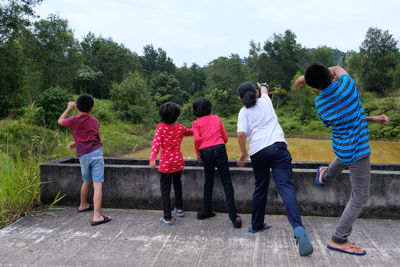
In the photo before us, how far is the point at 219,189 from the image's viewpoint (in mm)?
3830

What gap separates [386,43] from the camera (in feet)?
128

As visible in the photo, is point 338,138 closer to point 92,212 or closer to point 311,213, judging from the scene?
point 311,213

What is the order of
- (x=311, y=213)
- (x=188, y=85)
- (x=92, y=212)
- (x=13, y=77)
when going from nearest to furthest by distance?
1. (x=311, y=213)
2. (x=92, y=212)
3. (x=13, y=77)
4. (x=188, y=85)

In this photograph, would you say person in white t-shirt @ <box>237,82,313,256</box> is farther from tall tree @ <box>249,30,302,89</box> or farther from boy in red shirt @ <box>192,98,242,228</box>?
tall tree @ <box>249,30,302,89</box>

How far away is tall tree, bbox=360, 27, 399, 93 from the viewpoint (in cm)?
3609

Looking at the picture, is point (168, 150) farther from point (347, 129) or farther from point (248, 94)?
point (347, 129)

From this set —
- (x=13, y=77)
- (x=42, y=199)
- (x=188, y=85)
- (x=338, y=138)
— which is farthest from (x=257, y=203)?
(x=188, y=85)

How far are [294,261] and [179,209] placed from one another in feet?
4.96

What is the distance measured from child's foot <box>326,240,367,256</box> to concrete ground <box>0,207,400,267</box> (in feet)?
0.15

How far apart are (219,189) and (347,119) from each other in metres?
1.72

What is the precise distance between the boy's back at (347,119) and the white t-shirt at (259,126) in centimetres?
54

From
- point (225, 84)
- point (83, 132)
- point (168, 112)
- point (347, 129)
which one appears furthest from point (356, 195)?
point (225, 84)

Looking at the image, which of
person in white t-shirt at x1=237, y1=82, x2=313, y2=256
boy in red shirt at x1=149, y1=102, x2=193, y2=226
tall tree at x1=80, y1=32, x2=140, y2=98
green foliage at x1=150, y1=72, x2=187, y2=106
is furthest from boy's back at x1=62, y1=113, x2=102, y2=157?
tall tree at x1=80, y1=32, x2=140, y2=98

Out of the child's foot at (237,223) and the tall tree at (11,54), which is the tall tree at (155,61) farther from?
the child's foot at (237,223)
